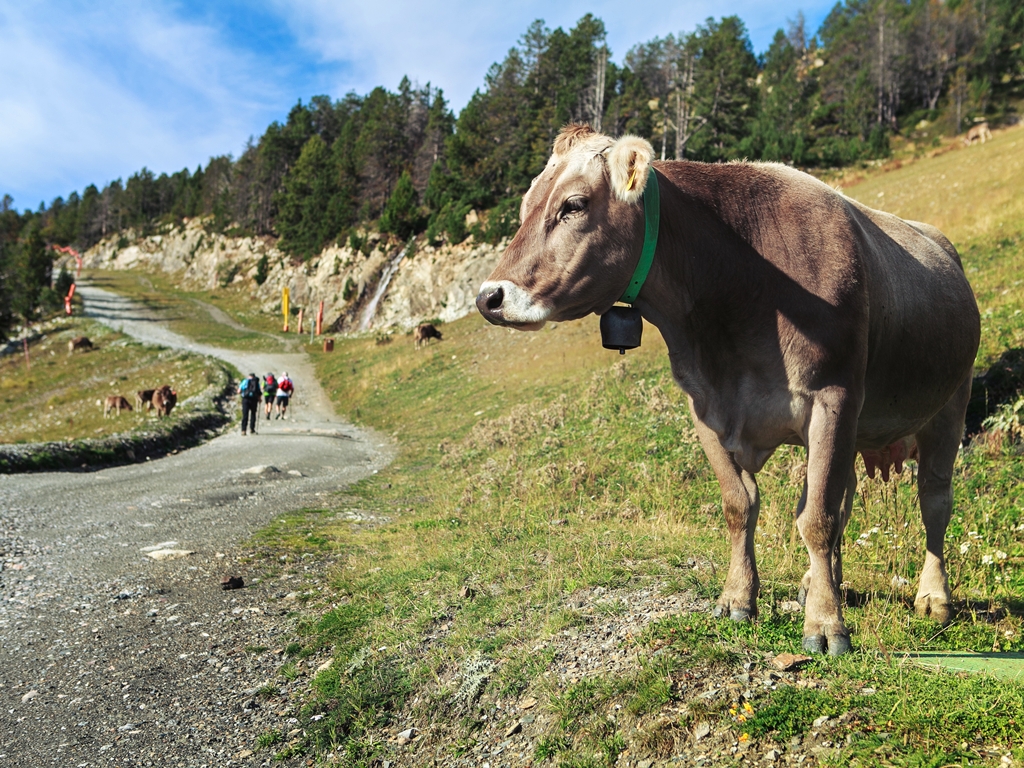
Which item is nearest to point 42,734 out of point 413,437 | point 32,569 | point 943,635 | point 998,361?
point 32,569

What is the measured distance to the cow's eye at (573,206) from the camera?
12.1ft

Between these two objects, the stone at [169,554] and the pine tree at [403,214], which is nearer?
the stone at [169,554]

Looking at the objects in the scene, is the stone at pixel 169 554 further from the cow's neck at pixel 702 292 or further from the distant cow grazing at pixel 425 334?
the distant cow grazing at pixel 425 334

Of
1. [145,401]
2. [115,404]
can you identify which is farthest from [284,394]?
[115,404]

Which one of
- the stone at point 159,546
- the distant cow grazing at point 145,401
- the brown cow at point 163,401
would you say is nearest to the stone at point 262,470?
the stone at point 159,546

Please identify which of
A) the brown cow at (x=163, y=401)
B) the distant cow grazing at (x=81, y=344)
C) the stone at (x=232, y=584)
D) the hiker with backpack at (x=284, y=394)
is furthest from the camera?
the distant cow grazing at (x=81, y=344)

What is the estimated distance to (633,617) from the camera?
4496mm

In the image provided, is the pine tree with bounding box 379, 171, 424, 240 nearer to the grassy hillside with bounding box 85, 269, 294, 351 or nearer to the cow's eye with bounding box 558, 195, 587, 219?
the grassy hillside with bounding box 85, 269, 294, 351

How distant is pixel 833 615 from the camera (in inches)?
139

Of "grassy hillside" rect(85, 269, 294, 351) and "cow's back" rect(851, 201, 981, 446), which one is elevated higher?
"grassy hillside" rect(85, 269, 294, 351)

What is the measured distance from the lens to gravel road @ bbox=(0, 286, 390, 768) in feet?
14.7

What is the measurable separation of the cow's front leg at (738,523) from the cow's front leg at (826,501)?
0.50m

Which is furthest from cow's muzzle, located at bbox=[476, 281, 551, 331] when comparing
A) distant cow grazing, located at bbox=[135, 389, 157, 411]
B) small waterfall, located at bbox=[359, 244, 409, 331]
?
small waterfall, located at bbox=[359, 244, 409, 331]

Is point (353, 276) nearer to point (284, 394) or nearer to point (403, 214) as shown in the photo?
point (403, 214)
